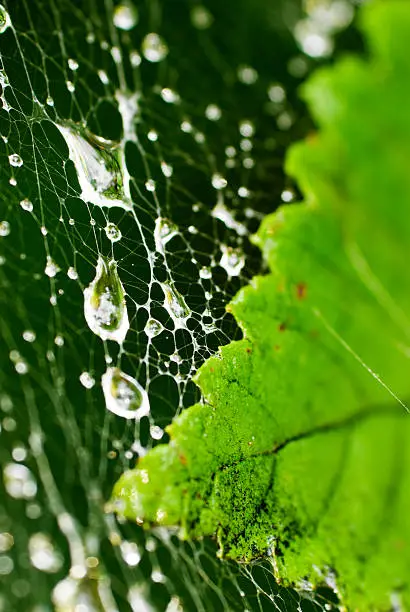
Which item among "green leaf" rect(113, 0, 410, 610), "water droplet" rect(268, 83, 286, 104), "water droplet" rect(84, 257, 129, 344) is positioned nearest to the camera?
"green leaf" rect(113, 0, 410, 610)

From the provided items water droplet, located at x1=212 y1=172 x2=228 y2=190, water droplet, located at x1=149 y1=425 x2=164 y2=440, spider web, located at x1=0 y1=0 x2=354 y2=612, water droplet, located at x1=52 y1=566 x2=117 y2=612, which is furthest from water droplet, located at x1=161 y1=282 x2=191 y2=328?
water droplet, located at x1=52 y1=566 x2=117 y2=612

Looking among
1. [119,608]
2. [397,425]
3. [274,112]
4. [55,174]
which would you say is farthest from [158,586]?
[274,112]

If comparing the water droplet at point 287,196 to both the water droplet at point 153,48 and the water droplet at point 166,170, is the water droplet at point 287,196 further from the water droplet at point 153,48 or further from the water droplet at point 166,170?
the water droplet at point 153,48

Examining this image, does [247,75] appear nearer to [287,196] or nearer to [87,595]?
[287,196]

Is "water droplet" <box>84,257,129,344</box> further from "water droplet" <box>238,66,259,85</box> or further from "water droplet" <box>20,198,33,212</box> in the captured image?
"water droplet" <box>238,66,259,85</box>

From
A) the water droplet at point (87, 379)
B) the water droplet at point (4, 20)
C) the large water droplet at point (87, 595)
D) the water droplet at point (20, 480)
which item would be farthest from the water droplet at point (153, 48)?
the large water droplet at point (87, 595)
